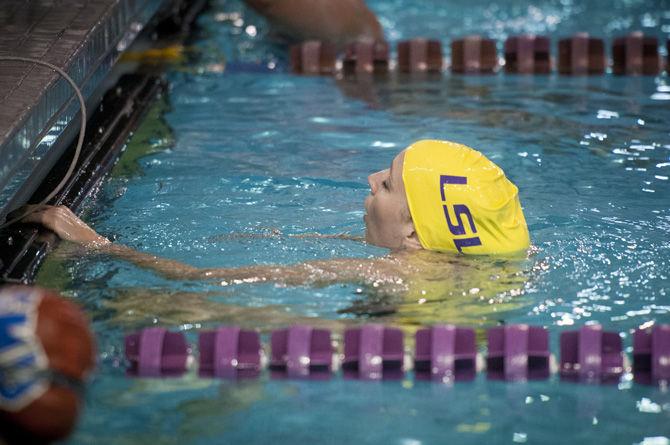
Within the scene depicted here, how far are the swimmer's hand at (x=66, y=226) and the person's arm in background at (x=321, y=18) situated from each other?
4.23 meters

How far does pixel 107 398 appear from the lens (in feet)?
9.53


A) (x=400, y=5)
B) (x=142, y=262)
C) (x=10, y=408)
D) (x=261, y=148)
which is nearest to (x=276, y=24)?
(x=400, y=5)

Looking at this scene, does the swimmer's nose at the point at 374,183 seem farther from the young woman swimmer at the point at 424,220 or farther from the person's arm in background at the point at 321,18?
the person's arm in background at the point at 321,18

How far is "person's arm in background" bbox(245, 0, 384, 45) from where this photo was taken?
774 centimetres

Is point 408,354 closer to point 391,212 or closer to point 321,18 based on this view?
point 391,212

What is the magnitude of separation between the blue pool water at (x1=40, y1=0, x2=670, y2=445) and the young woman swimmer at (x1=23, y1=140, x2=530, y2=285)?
56mm

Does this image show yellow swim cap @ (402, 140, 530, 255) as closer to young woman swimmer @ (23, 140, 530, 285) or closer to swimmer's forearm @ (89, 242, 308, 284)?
young woman swimmer @ (23, 140, 530, 285)

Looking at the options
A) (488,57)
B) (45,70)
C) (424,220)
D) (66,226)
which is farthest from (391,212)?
(488,57)

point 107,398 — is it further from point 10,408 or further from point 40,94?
point 40,94

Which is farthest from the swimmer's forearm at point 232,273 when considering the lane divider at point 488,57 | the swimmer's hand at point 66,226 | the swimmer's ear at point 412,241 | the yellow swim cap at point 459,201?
the lane divider at point 488,57

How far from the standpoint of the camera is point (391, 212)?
3.61m

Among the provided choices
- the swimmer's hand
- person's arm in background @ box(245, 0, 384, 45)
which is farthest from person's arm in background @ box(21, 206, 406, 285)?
person's arm in background @ box(245, 0, 384, 45)

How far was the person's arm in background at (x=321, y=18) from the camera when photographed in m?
7.74

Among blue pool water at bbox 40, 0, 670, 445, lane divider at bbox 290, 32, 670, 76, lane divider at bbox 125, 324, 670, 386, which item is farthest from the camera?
lane divider at bbox 290, 32, 670, 76
